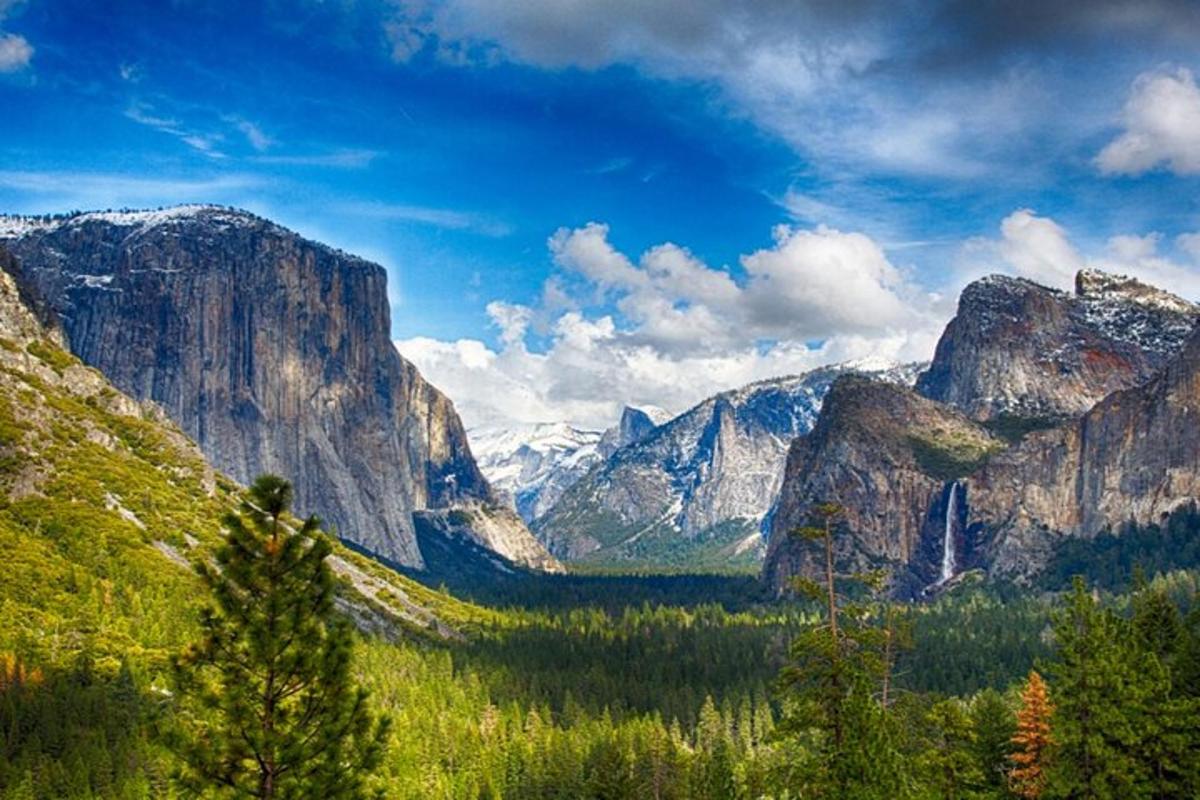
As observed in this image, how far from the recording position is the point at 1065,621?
148ft

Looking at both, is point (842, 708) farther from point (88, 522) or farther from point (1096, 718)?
→ point (88, 522)

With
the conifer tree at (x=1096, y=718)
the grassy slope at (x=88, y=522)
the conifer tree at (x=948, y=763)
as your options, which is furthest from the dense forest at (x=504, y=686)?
the grassy slope at (x=88, y=522)

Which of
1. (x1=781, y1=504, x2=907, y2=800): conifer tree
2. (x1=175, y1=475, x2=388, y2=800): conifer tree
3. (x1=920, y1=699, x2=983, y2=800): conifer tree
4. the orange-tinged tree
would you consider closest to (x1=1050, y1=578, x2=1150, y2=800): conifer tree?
(x1=920, y1=699, x2=983, y2=800): conifer tree

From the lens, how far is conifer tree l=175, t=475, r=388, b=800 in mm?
26312

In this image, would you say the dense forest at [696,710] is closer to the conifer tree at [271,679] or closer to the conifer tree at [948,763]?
the conifer tree at [948,763]

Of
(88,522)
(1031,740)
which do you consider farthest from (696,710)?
(1031,740)

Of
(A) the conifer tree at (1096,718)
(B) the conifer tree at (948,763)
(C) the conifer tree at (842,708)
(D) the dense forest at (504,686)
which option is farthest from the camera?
(B) the conifer tree at (948,763)

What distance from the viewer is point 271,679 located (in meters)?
27.3

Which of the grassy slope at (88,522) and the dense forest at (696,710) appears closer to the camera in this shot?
the dense forest at (696,710)

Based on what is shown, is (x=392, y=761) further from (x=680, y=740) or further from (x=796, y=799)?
(x=796, y=799)

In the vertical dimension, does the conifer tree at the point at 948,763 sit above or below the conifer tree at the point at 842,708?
below

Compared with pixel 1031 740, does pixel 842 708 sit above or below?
above

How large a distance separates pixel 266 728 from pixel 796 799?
19.6 meters

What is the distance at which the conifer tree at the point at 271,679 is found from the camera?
86.3ft
